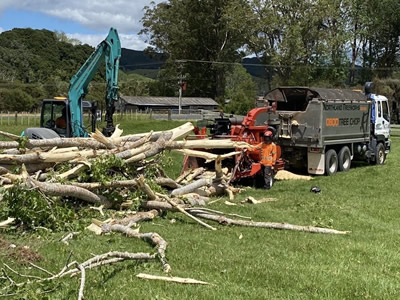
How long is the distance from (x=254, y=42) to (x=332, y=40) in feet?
25.4

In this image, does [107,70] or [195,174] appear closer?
[195,174]

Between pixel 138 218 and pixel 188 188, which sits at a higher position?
pixel 188 188

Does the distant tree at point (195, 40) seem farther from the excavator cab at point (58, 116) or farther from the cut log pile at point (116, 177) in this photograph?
the cut log pile at point (116, 177)

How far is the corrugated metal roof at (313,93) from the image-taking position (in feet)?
56.7

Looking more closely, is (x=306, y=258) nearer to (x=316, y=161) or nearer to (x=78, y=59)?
(x=316, y=161)

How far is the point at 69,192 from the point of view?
9.16 meters

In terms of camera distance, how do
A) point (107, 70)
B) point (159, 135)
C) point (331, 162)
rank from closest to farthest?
1. point (159, 135)
2. point (107, 70)
3. point (331, 162)

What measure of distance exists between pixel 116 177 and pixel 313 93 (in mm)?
9359

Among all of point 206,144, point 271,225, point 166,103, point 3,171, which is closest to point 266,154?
point 206,144

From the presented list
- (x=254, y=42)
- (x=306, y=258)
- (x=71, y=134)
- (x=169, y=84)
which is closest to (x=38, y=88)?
(x=169, y=84)

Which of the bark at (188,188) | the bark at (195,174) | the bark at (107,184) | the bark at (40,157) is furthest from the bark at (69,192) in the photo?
the bark at (195,174)

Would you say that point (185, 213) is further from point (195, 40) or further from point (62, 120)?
point (195, 40)

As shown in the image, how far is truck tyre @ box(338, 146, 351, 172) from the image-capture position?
704 inches

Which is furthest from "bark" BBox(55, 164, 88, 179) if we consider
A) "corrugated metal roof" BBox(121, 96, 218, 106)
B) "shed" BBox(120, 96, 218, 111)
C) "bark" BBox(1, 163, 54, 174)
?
"corrugated metal roof" BBox(121, 96, 218, 106)
